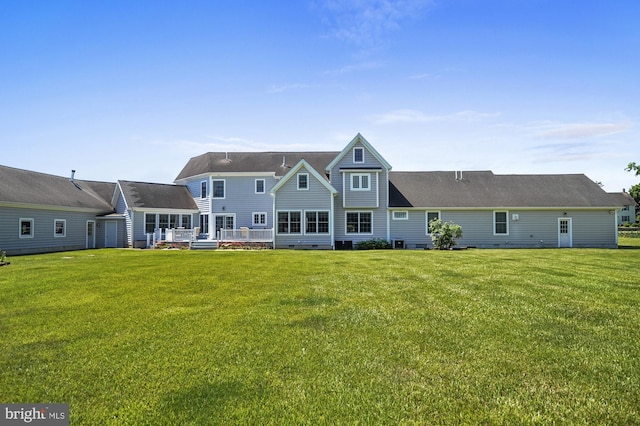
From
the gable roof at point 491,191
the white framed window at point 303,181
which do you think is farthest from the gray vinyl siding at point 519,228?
the white framed window at point 303,181

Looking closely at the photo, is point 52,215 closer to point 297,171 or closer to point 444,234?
point 297,171

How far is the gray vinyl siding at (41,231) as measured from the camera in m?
22.7

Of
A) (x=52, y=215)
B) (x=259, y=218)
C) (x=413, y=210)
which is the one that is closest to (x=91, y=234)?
(x=52, y=215)

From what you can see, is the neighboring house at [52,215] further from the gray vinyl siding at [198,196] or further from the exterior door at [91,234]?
the gray vinyl siding at [198,196]

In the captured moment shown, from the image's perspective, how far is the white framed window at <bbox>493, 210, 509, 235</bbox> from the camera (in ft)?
92.6

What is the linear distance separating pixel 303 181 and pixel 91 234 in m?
17.0

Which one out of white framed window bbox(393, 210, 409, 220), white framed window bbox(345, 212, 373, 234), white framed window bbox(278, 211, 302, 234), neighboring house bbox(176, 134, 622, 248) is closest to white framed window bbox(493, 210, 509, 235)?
neighboring house bbox(176, 134, 622, 248)

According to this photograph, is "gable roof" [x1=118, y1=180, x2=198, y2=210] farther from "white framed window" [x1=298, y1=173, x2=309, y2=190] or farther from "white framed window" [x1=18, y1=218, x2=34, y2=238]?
"white framed window" [x1=298, y1=173, x2=309, y2=190]

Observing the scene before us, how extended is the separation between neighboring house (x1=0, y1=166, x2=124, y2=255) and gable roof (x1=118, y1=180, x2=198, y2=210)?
7.17 feet

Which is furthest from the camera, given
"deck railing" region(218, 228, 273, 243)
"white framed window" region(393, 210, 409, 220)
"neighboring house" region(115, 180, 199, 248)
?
"neighboring house" region(115, 180, 199, 248)

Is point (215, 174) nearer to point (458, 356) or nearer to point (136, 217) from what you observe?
point (136, 217)

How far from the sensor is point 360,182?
27984 mm

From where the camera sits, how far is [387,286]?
1061 cm

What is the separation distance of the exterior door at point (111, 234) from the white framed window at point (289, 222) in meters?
13.3
